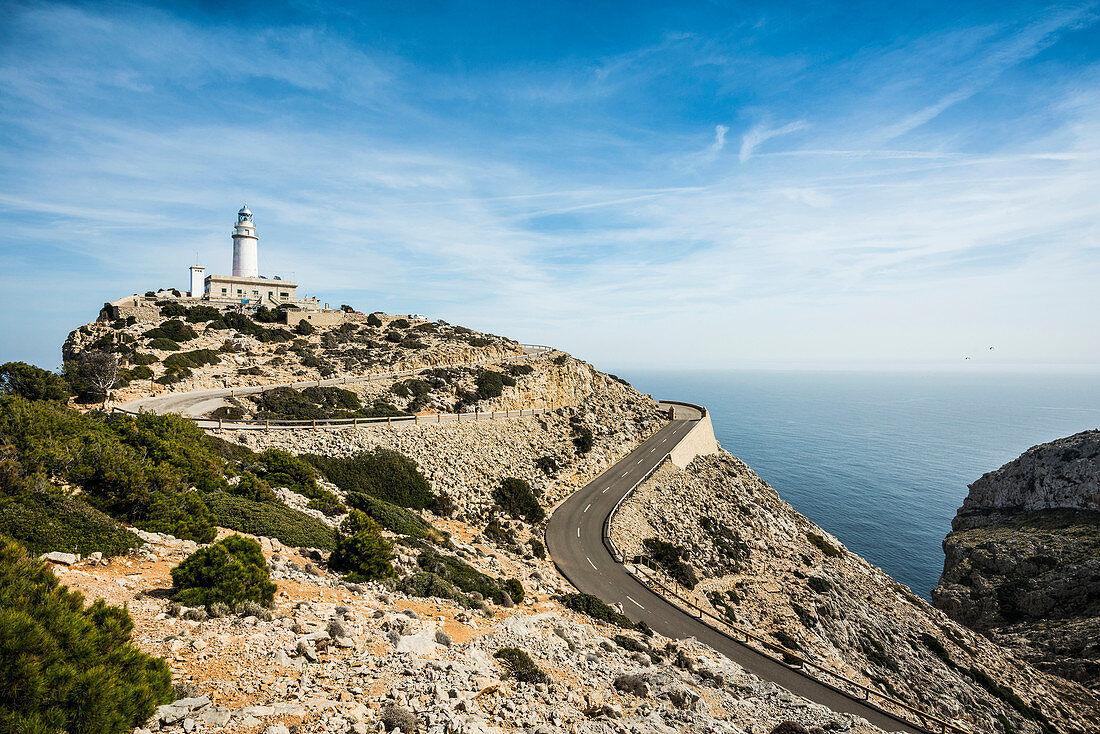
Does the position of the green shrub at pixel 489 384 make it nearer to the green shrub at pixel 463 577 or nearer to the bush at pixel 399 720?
the green shrub at pixel 463 577

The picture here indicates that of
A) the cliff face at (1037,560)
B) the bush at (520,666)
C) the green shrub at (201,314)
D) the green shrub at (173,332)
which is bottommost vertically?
the cliff face at (1037,560)

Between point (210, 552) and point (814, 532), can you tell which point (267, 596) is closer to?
point (210, 552)

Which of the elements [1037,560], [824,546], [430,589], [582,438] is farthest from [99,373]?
[1037,560]

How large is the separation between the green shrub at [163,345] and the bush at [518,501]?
3006cm

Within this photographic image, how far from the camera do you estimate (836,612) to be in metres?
29.5

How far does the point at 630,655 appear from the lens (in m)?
14.8

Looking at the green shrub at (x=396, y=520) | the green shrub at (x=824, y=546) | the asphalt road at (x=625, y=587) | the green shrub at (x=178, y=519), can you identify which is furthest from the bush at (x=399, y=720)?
the green shrub at (x=824, y=546)

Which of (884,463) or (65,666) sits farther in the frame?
(884,463)

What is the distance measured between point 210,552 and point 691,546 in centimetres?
2970

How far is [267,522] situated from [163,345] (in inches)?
1343

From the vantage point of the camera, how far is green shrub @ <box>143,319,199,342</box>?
133 ft

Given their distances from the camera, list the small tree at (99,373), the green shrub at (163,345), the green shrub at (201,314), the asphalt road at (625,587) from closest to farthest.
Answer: the asphalt road at (625,587)
the small tree at (99,373)
the green shrub at (163,345)
the green shrub at (201,314)

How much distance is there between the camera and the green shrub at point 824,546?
39000 mm

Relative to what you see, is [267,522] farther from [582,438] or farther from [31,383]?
[582,438]
